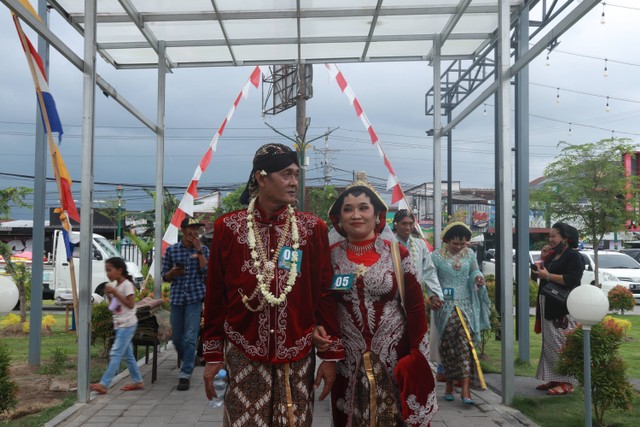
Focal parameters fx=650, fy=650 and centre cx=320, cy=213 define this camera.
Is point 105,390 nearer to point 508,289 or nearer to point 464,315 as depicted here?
point 464,315

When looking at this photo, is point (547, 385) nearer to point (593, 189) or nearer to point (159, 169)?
point (159, 169)

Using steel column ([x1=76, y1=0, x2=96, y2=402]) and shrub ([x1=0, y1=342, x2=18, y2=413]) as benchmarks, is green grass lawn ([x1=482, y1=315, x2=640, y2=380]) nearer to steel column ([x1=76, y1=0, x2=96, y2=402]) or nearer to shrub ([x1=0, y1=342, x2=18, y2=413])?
steel column ([x1=76, y1=0, x2=96, y2=402])

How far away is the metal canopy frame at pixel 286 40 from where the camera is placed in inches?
239

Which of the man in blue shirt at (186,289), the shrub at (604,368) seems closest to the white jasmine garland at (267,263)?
the shrub at (604,368)

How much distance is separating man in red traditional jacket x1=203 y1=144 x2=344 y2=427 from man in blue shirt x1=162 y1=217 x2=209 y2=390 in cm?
384

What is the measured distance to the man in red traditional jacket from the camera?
10.3 feet

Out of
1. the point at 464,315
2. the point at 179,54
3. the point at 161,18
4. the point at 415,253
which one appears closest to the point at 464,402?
the point at 464,315

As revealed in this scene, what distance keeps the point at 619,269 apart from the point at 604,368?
51.0 ft

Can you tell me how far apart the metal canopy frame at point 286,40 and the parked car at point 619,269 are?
11025mm

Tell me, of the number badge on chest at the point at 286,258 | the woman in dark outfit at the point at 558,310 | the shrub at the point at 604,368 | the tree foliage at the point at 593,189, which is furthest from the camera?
the tree foliage at the point at 593,189

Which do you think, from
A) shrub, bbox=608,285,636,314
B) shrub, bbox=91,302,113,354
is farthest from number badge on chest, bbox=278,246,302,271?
shrub, bbox=608,285,636,314

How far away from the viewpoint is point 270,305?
10.5 feet

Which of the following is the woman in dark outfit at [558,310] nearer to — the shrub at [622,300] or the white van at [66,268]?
the shrub at [622,300]

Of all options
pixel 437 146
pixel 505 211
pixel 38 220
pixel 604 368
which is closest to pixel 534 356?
pixel 437 146
